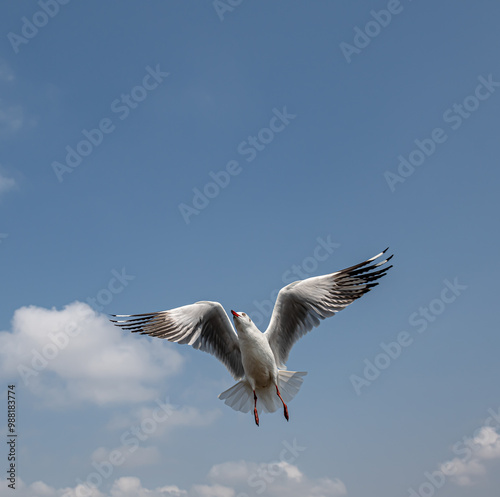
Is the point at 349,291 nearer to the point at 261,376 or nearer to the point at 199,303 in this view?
the point at 261,376

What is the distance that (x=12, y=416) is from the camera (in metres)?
11.5

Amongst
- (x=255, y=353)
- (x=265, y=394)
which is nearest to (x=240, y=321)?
(x=255, y=353)

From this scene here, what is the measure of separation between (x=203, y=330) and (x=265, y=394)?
1462mm

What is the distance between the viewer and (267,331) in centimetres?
838

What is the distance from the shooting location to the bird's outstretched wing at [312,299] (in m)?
8.18

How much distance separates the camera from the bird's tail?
8.28 metres

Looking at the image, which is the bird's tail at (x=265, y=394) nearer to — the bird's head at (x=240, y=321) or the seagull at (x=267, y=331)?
the seagull at (x=267, y=331)

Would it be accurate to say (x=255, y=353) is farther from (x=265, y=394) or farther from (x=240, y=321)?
(x=265, y=394)

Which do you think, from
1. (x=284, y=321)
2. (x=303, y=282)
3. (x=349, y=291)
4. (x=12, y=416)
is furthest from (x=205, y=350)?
(x=12, y=416)

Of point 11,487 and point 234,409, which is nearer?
point 234,409

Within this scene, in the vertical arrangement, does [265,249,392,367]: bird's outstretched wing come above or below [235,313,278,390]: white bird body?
above

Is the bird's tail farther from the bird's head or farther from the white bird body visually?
the bird's head

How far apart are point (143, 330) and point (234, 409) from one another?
201 cm

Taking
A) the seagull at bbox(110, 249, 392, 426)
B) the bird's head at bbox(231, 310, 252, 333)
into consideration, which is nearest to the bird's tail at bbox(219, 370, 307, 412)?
the seagull at bbox(110, 249, 392, 426)
